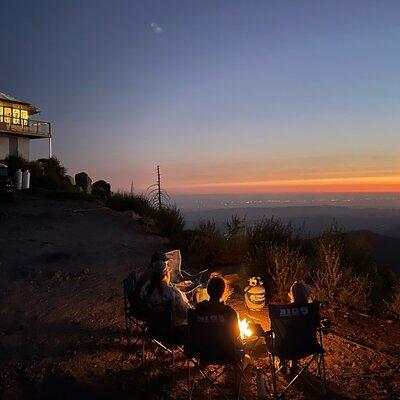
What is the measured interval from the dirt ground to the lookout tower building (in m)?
24.8

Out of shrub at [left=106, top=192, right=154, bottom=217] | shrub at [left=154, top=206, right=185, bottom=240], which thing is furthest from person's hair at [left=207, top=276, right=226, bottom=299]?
shrub at [left=106, top=192, right=154, bottom=217]

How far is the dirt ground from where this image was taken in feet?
15.4

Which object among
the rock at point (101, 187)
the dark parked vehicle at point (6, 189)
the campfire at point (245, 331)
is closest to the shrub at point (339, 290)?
the campfire at point (245, 331)

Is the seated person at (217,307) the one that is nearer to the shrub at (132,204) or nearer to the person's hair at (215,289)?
the person's hair at (215,289)

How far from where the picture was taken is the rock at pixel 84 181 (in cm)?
2985

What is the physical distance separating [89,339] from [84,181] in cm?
2540

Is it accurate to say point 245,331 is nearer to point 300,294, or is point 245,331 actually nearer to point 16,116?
point 300,294

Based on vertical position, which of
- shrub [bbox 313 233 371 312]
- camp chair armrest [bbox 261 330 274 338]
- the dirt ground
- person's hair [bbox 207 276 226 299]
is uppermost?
person's hair [bbox 207 276 226 299]

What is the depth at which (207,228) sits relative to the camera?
12438mm

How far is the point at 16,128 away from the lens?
3456 centimetres

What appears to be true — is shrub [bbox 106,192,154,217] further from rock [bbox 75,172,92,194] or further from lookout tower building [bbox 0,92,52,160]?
lookout tower building [bbox 0,92,52,160]

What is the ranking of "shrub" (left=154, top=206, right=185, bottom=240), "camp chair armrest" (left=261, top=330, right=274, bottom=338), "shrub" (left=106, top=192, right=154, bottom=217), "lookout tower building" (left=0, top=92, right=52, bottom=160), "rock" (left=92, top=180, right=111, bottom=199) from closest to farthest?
"camp chair armrest" (left=261, top=330, right=274, bottom=338) < "shrub" (left=154, top=206, right=185, bottom=240) < "shrub" (left=106, top=192, right=154, bottom=217) < "rock" (left=92, top=180, right=111, bottom=199) < "lookout tower building" (left=0, top=92, right=52, bottom=160)

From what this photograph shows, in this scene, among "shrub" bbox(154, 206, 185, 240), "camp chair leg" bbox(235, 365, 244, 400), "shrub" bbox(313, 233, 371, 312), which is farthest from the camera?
"shrub" bbox(154, 206, 185, 240)

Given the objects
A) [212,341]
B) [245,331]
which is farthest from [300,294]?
[212,341]
